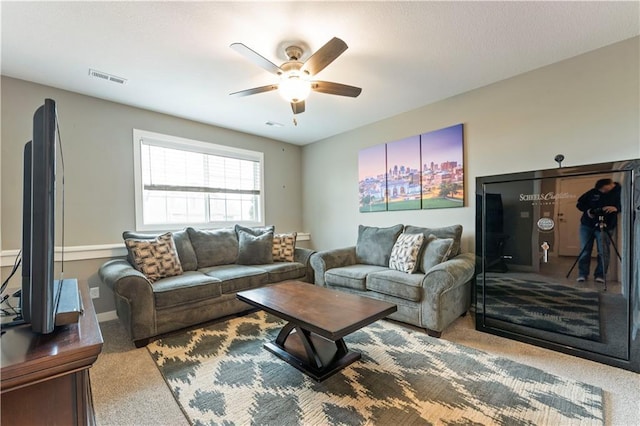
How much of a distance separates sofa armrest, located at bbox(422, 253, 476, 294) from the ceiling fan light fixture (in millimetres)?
1926

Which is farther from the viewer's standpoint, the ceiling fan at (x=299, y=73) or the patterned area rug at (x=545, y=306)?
the patterned area rug at (x=545, y=306)

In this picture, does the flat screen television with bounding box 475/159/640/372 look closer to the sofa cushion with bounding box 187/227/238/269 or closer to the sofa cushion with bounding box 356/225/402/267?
the sofa cushion with bounding box 356/225/402/267

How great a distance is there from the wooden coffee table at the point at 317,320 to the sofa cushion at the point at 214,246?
1369mm

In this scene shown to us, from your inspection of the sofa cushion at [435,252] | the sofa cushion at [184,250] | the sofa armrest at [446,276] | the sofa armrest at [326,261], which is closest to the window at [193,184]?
the sofa cushion at [184,250]

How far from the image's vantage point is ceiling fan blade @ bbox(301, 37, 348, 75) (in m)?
1.83

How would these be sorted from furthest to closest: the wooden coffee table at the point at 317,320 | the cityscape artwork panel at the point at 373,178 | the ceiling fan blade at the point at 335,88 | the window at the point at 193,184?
the cityscape artwork panel at the point at 373,178 → the window at the point at 193,184 → the ceiling fan blade at the point at 335,88 → the wooden coffee table at the point at 317,320

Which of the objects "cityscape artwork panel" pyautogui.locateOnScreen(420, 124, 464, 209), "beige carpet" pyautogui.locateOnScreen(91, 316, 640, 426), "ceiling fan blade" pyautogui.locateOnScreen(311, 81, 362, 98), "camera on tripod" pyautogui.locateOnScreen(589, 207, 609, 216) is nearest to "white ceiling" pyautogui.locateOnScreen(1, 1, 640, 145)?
"ceiling fan blade" pyautogui.locateOnScreen(311, 81, 362, 98)

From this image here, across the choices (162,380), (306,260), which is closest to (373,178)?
(306,260)

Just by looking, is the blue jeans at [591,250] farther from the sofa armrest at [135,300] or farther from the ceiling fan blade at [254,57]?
the sofa armrest at [135,300]

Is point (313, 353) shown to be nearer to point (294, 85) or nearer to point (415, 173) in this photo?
point (294, 85)

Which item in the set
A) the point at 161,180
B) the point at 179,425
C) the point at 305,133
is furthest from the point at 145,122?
the point at 179,425

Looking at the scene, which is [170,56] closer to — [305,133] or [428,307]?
[305,133]

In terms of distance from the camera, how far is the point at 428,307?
2.52 m

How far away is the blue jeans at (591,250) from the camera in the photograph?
210cm
